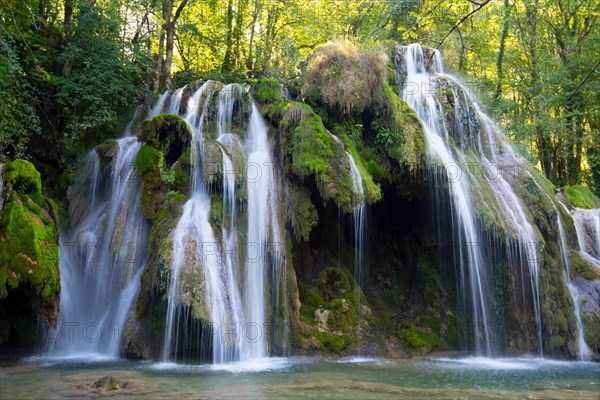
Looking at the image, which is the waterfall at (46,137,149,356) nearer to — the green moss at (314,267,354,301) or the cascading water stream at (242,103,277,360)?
the cascading water stream at (242,103,277,360)

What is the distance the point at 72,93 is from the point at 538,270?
498 inches

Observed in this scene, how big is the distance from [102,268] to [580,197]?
14.3 meters

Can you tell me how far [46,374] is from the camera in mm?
7410

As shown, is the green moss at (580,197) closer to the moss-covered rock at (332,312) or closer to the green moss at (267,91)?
the moss-covered rock at (332,312)

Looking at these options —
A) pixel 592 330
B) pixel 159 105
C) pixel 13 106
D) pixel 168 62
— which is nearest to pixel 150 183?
pixel 13 106

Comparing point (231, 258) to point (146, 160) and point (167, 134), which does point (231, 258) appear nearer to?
point (146, 160)

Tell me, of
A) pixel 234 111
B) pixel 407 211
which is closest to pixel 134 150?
pixel 234 111

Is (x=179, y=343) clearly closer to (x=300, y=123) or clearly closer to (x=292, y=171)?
(x=292, y=171)

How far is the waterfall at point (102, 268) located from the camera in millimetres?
9797

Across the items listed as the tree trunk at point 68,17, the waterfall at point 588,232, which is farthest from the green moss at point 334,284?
the tree trunk at point 68,17

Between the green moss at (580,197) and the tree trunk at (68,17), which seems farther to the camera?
the green moss at (580,197)

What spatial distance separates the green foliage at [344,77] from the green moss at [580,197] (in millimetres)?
7591

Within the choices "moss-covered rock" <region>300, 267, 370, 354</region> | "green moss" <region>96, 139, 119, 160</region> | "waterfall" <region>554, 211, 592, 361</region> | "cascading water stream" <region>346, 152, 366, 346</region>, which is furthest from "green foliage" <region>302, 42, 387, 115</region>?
"waterfall" <region>554, 211, 592, 361</region>

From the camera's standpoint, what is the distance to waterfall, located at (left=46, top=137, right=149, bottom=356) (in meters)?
9.80
